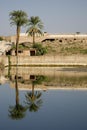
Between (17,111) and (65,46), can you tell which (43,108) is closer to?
(17,111)

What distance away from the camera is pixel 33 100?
19.5 m

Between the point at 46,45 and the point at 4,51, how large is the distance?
9694 mm

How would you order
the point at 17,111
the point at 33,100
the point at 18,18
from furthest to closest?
1. the point at 18,18
2. the point at 33,100
3. the point at 17,111

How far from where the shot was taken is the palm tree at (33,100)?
55.7 ft

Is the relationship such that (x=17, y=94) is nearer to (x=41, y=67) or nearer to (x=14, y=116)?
(x=14, y=116)

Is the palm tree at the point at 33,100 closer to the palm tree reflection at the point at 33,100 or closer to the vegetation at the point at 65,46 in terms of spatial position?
the palm tree reflection at the point at 33,100

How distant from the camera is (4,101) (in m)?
18.8

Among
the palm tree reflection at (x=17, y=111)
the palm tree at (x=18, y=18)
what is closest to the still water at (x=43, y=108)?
the palm tree reflection at (x=17, y=111)

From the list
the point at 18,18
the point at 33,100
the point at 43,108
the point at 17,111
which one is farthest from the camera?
the point at 18,18

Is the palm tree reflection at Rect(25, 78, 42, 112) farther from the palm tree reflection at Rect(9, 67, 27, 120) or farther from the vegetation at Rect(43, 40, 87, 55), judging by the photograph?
the vegetation at Rect(43, 40, 87, 55)

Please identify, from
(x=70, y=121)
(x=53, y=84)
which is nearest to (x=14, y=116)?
(x=70, y=121)

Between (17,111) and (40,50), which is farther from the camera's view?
(40,50)

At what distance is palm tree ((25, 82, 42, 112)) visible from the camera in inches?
668

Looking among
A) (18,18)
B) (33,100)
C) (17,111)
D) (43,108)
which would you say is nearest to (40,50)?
(18,18)
